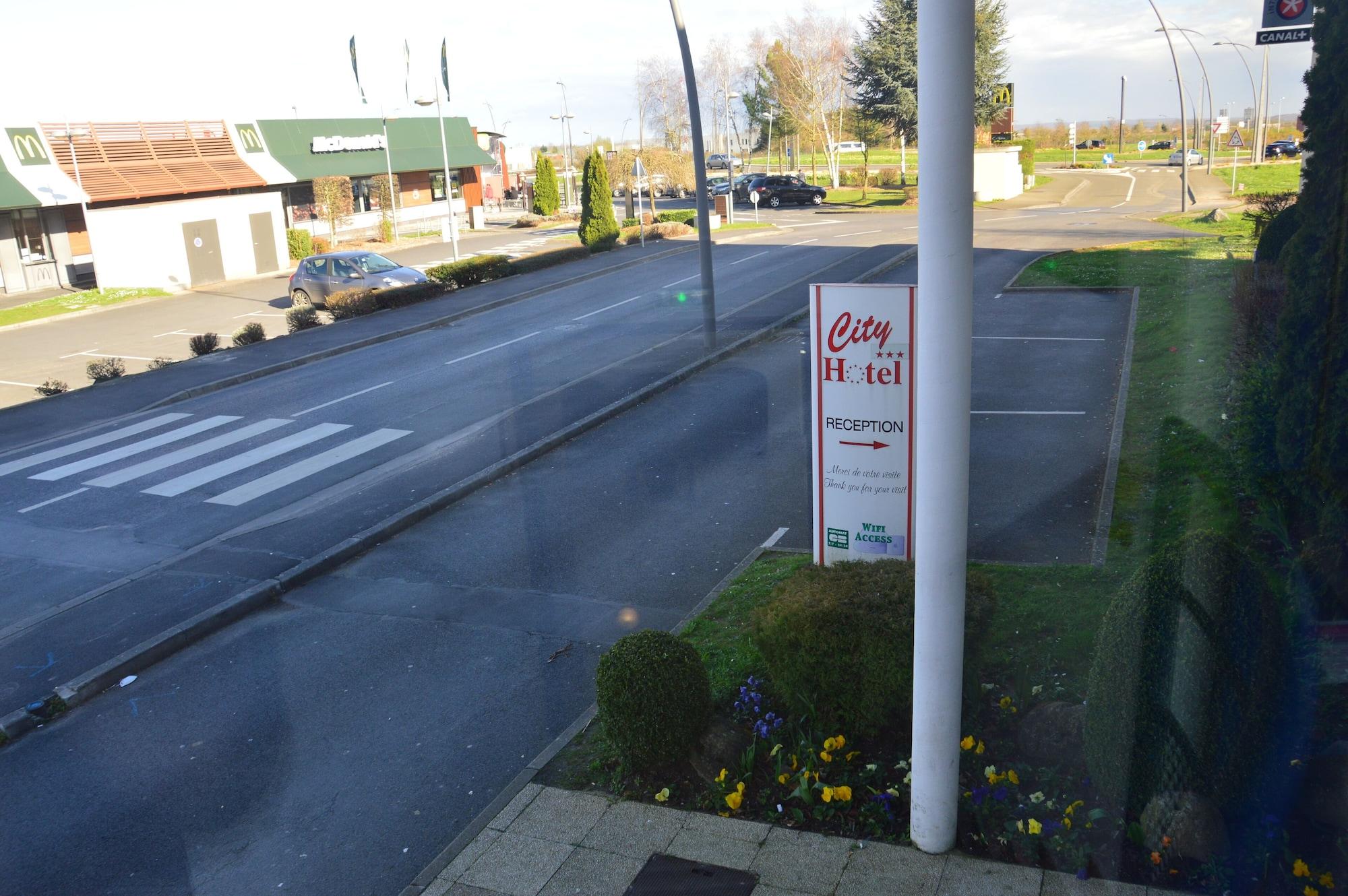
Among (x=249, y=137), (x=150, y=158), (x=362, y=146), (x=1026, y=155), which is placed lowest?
(x=1026, y=155)

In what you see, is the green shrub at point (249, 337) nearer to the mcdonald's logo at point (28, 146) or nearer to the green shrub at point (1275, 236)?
the mcdonald's logo at point (28, 146)

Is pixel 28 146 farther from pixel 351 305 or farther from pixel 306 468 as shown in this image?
pixel 306 468

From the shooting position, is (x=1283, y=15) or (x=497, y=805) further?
(x=1283, y=15)

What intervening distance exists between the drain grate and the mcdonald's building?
35.9 meters

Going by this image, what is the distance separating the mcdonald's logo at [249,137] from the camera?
4488cm

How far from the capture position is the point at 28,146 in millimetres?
36625

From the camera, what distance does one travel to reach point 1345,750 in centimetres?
486

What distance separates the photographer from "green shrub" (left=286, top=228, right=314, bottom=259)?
43.0 meters

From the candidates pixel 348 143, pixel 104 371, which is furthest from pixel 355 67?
pixel 104 371

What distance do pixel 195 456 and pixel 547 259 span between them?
2124cm

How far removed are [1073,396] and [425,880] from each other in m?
11.6

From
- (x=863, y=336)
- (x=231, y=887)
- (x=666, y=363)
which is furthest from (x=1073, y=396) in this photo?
(x=231, y=887)

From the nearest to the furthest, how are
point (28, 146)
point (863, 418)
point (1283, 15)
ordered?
point (863, 418) → point (1283, 15) → point (28, 146)

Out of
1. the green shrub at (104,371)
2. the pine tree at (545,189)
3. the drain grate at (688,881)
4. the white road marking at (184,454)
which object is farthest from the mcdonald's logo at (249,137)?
the drain grate at (688,881)
